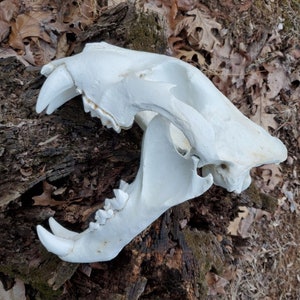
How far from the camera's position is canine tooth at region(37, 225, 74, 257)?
2047 millimetres

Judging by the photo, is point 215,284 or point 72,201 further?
point 215,284

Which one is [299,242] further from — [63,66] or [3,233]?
[63,66]

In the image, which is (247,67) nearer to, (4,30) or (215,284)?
(215,284)

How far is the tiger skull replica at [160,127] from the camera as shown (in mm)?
1758

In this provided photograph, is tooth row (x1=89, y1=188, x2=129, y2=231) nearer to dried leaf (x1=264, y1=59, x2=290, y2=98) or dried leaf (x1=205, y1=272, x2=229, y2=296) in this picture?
dried leaf (x1=205, y1=272, x2=229, y2=296)

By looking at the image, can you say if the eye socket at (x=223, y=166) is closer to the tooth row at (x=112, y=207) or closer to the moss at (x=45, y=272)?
the tooth row at (x=112, y=207)

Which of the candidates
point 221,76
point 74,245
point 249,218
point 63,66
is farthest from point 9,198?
point 249,218

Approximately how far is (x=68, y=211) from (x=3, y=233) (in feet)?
1.15

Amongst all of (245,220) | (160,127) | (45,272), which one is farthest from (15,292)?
(245,220)

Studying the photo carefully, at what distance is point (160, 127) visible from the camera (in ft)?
6.14

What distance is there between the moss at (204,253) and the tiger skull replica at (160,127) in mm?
605

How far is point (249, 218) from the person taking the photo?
406cm

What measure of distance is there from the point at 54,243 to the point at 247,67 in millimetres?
2487

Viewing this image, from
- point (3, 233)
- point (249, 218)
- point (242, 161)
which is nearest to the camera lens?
point (242, 161)
